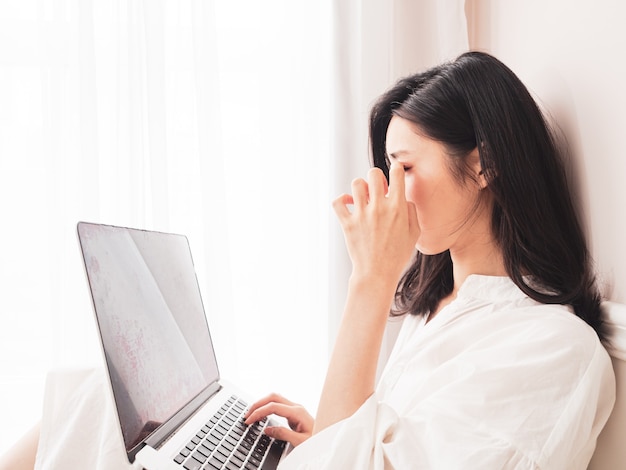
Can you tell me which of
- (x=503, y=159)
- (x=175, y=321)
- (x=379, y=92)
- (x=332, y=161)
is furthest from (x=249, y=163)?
(x=503, y=159)

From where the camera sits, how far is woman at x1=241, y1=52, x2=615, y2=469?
0.66 m

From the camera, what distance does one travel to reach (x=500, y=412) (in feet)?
2.14

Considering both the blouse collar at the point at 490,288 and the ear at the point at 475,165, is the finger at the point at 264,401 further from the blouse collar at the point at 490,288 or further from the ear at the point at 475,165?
the ear at the point at 475,165

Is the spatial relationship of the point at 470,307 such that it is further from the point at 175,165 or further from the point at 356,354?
the point at 175,165

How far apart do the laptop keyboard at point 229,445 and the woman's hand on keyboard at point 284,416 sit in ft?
0.05

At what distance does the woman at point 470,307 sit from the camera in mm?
658

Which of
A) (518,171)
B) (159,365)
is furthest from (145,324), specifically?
(518,171)

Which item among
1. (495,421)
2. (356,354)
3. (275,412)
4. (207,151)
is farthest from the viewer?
(207,151)

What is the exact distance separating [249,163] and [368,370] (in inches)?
37.4

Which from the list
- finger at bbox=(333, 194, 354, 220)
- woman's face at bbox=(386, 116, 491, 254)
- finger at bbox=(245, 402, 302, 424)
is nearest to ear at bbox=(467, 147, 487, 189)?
woman's face at bbox=(386, 116, 491, 254)

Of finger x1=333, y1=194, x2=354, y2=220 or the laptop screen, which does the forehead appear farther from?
the laptop screen

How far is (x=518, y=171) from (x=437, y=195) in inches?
5.6

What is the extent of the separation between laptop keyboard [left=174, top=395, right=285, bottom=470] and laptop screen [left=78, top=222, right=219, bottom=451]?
6 centimetres

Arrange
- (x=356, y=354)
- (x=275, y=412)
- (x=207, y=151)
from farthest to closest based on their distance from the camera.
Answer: (x=207, y=151) < (x=275, y=412) < (x=356, y=354)
